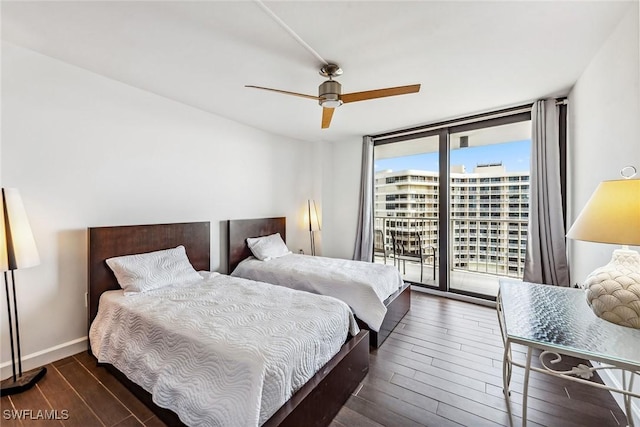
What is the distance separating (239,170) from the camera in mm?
3777

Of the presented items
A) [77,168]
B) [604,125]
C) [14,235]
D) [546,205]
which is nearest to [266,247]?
[77,168]

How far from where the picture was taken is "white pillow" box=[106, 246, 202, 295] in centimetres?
229

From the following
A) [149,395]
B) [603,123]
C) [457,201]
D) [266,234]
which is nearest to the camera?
[149,395]

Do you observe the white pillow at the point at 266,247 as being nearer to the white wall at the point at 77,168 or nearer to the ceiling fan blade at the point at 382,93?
the white wall at the point at 77,168

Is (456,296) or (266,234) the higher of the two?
(266,234)

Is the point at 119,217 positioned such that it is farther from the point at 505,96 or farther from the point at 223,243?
the point at 505,96

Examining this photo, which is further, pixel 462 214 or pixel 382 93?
pixel 462 214

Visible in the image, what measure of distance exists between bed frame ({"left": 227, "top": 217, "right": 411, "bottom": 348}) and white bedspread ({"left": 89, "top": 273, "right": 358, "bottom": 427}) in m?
0.69

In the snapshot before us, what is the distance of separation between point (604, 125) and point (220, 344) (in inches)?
122

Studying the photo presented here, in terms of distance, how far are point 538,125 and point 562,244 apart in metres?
1.33

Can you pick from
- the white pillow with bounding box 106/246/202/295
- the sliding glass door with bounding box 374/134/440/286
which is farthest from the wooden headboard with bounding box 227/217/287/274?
the sliding glass door with bounding box 374/134/440/286

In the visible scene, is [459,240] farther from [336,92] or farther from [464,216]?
[336,92]

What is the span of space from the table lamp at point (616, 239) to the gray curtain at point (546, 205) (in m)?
1.79

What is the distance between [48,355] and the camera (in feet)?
7.09
